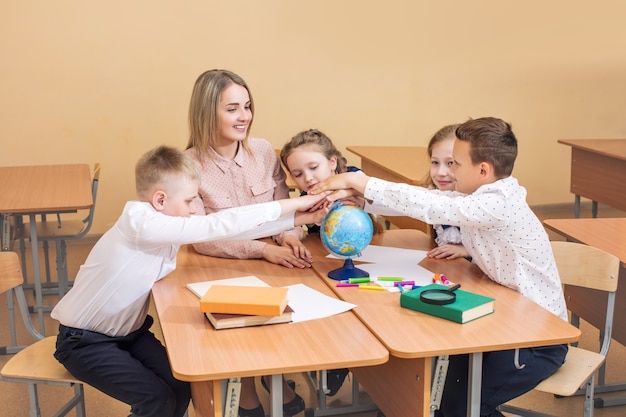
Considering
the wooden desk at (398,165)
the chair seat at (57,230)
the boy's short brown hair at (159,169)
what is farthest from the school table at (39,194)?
the wooden desk at (398,165)

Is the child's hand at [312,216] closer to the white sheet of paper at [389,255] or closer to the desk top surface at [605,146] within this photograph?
the white sheet of paper at [389,255]

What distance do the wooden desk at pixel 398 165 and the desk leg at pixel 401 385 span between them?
1.43 m

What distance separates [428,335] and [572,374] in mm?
645

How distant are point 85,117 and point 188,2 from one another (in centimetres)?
117

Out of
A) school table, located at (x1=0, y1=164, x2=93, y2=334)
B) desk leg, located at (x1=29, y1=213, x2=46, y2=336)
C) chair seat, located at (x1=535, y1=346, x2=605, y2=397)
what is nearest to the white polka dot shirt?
chair seat, located at (x1=535, y1=346, x2=605, y2=397)

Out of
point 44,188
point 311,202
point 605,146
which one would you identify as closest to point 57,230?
point 44,188

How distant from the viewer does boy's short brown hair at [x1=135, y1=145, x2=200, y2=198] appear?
7.72 feet

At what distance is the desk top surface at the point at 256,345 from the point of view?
1788 mm

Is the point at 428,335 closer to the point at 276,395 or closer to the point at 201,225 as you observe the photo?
the point at 276,395

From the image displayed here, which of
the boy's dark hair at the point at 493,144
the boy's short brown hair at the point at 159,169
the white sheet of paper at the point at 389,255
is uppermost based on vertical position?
the boy's dark hair at the point at 493,144

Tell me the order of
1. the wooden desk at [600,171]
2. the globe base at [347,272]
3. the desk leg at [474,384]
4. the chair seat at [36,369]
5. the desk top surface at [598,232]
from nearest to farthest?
the desk leg at [474,384] → the chair seat at [36,369] → the globe base at [347,272] → the desk top surface at [598,232] → the wooden desk at [600,171]

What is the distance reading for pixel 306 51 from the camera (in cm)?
611

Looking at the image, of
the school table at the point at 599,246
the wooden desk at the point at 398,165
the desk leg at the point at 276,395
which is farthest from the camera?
the wooden desk at the point at 398,165

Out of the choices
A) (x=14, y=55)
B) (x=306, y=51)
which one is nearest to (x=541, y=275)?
(x=306, y=51)
